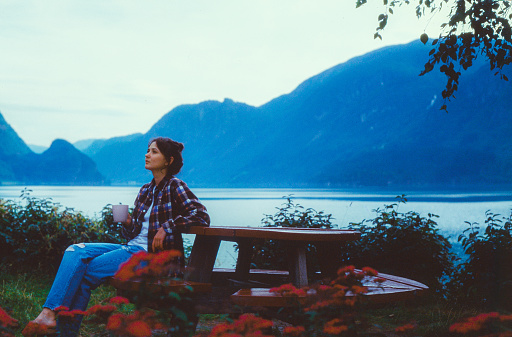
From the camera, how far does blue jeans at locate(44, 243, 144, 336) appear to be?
299 cm

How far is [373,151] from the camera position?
580 ft

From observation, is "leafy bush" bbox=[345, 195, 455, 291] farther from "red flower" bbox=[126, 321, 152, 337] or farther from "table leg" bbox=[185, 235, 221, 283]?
"red flower" bbox=[126, 321, 152, 337]

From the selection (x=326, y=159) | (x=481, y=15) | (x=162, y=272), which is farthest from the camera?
(x=326, y=159)

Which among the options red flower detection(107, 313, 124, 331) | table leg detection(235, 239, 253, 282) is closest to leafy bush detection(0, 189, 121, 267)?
table leg detection(235, 239, 253, 282)

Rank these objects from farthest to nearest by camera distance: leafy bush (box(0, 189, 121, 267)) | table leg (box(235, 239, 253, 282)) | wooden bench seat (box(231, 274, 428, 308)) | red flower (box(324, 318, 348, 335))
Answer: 1. leafy bush (box(0, 189, 121, 267))
2. table leg (box(235, 239, 253, 282))
3. wooden bench seat (box(231, 274, 428, 308))
4. red flower (box(324, 318, 348, 335))

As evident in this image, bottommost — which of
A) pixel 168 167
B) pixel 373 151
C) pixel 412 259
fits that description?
pixel 412 259

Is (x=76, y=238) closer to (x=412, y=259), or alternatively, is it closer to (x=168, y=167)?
(x=168, y=167)

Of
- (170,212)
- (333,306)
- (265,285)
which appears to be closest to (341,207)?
(265,285)

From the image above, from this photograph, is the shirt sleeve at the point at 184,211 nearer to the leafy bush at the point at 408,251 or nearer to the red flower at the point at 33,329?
the red flower at the point at 33,329

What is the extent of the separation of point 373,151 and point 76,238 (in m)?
176

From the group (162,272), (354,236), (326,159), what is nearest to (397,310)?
(354,236)

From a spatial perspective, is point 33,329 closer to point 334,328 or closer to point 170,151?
point 334,328

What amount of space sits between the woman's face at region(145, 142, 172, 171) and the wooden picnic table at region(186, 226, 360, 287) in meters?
0.56

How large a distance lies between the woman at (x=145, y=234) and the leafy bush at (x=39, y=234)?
11.5 feet
